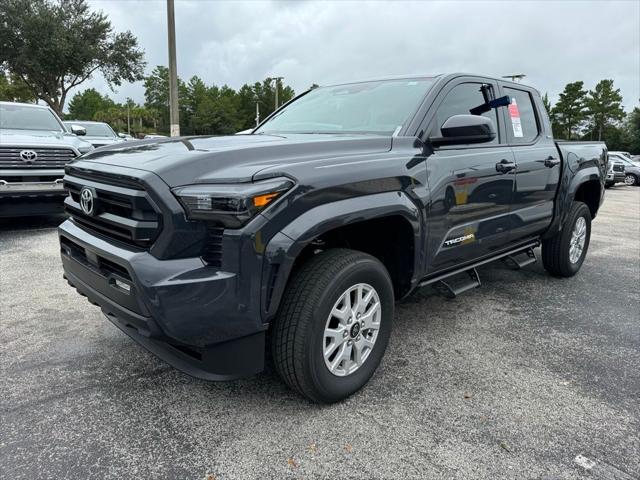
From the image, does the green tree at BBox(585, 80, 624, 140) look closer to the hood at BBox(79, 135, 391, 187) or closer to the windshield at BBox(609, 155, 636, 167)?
the windshield at BBox(609, 155, 636, 167)

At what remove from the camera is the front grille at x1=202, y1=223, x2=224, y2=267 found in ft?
6.72

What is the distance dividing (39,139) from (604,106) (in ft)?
219

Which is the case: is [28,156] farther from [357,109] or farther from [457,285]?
[457,285]

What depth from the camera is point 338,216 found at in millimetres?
2305

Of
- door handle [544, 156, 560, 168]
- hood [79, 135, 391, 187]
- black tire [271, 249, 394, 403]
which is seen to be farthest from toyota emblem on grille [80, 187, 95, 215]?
door handle [544, 156, 560, 168]

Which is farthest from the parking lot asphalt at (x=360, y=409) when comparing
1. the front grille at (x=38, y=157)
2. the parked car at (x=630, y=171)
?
the parked car at (x=630, y=171)

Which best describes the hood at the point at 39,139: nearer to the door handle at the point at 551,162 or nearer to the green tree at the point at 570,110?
the door handle at the point at 551,162

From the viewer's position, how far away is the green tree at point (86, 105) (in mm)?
92062

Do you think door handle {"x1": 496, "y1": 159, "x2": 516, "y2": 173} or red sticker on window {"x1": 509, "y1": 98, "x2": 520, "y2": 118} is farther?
red sticker on window {"x1": 509, "y1": 98, "x2": 520, "y2": 118}

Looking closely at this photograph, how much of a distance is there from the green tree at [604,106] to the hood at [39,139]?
64.6m

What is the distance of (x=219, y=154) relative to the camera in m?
2.24

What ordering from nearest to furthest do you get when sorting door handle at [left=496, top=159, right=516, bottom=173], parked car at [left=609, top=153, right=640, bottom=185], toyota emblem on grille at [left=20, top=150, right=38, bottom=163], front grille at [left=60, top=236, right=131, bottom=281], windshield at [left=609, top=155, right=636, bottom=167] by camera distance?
front grille at [left=60, top=236, right=131, bottom=281], door handle at [left=496, top=159, right=516, bottom=173], toyota emblem on grille at [left=20, top=150, right=38, bottom=163], windshield at [left=609, top=155, right=636, bottom=167], parked car at [left=609, top=153, right=640, bottom=185]

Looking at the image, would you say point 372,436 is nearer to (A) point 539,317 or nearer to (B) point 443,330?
(B) point 443,330

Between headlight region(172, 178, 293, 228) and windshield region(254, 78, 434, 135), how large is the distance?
1.25m
